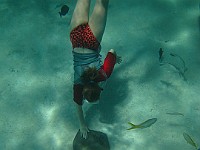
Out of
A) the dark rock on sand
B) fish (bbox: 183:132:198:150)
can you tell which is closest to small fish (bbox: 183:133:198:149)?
fish (bbox: 183:132:198:150)

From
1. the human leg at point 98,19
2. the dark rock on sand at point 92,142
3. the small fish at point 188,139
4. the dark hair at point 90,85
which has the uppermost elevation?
the human leg at point 98,19

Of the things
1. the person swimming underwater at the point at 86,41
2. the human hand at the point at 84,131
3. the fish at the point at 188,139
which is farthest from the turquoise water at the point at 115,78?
the person swimming underwater at the point at 86,41

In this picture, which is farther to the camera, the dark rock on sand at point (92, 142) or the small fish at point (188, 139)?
the dark rock on sand at point (92, 142)

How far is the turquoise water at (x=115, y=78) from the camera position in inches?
233

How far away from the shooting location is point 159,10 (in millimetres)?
8102

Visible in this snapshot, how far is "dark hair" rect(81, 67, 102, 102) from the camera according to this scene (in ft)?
15.1

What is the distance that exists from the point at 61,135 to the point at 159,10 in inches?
171

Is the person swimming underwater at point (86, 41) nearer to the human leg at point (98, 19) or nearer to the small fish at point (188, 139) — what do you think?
the human leg at point (98, 19)

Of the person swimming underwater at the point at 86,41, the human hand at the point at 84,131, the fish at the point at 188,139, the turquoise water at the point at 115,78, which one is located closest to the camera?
the fish at the point at 188,139

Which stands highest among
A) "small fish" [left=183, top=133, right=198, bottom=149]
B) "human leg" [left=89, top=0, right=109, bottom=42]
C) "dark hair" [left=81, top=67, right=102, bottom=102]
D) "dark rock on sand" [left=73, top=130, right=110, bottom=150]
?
"human leg" [left=89, top=0, right=109, bottom=42]

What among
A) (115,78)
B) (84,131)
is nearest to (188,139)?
(84,131)

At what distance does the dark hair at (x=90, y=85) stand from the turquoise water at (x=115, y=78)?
A: 5.00 feet

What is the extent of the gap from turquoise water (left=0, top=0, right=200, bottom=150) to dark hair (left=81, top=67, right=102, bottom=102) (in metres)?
1.52

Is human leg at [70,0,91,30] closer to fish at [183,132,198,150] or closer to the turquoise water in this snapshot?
the turquoise water
